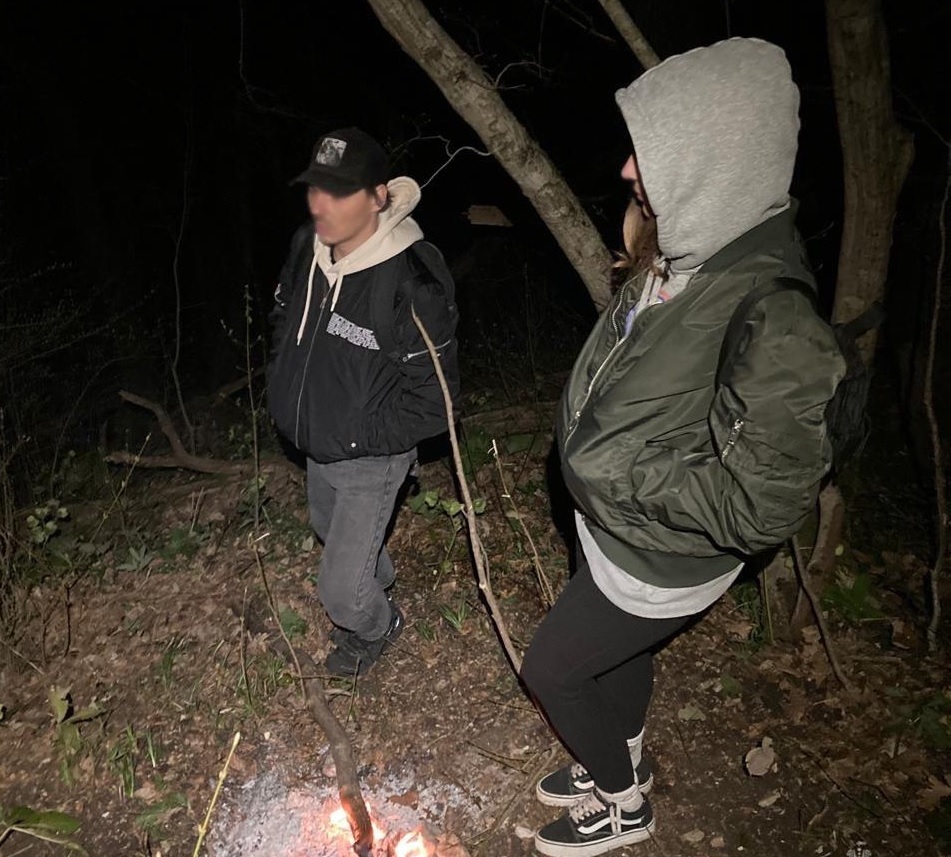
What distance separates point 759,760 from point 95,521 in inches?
164

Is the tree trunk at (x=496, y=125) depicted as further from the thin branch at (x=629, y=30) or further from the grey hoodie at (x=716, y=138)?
the grey hoodie at (x=716, y=138)

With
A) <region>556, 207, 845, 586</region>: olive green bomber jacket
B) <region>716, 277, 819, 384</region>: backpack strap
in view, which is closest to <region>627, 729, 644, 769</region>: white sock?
<region>556, 207, 845, 586</region>: olive green bomber jacket

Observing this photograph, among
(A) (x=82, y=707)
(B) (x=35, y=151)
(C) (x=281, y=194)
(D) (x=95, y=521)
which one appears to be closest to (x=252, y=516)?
(D) (x=95, y=521)

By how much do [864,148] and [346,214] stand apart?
6.90 feet

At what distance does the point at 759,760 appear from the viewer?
3029 mm

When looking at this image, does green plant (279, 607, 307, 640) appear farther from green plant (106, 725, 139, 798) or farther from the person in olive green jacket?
the person in olive green jacket

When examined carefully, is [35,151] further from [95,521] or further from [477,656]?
[477,656]

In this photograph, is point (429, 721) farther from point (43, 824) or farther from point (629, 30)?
point (629, 30)

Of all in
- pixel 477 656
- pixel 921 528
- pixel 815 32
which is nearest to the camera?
pixel 477 656

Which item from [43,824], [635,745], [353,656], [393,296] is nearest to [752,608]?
[635,745]

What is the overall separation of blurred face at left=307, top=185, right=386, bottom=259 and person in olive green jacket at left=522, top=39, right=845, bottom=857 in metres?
1.05

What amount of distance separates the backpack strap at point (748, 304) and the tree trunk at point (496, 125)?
143cm

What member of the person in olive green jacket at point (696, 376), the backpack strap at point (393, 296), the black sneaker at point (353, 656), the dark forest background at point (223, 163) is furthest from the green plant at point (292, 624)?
the dark forest background at point (223, 163)

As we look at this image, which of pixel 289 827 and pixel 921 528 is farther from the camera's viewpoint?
pixel 921 528
